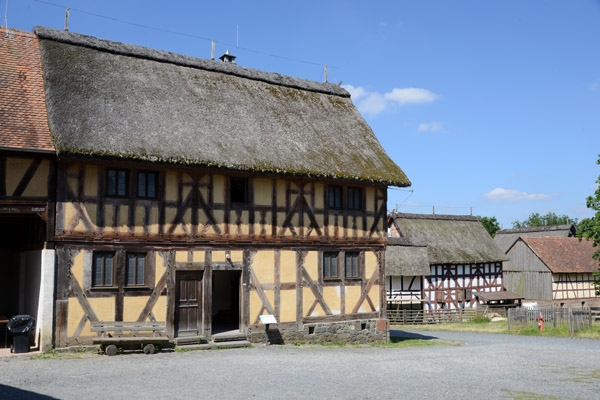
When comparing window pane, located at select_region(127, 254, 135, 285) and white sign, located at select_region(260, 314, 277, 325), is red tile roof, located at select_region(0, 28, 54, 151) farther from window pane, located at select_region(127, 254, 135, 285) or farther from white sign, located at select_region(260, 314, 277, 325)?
white sign, located at select_region(260, 314, 277, 325)

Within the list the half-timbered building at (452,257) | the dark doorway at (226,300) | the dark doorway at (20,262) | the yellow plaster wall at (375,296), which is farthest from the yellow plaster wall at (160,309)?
the half-timbered building at (452,257)

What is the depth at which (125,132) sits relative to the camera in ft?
55.4

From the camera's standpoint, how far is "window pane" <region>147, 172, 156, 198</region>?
17188 mm

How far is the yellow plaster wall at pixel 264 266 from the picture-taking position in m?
19.1

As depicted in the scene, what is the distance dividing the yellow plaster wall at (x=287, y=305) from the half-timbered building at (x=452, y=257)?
777 inches

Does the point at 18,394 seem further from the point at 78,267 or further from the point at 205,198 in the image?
the point at 205,198

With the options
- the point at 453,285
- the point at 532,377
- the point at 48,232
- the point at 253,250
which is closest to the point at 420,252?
the point at 453,285

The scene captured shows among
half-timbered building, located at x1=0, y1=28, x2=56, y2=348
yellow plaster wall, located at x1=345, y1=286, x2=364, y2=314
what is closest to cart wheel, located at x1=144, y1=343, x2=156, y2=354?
half-timbered building, located at x1=0, y1=28, x2=56, y2=348

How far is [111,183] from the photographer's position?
16.6 m

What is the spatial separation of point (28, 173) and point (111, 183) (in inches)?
84.8

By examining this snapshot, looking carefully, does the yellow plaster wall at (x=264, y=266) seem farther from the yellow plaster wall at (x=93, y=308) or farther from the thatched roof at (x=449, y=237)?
the thatched roof at (x=449, y=237)

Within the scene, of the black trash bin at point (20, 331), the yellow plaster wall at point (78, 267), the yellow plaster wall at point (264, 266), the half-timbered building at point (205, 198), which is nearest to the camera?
the black trash bin at point (20, 331)

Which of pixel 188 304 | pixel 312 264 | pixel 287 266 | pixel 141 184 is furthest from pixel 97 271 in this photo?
pixel 312 264

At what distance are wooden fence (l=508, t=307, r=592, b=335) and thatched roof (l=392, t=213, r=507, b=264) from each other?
11.1m
